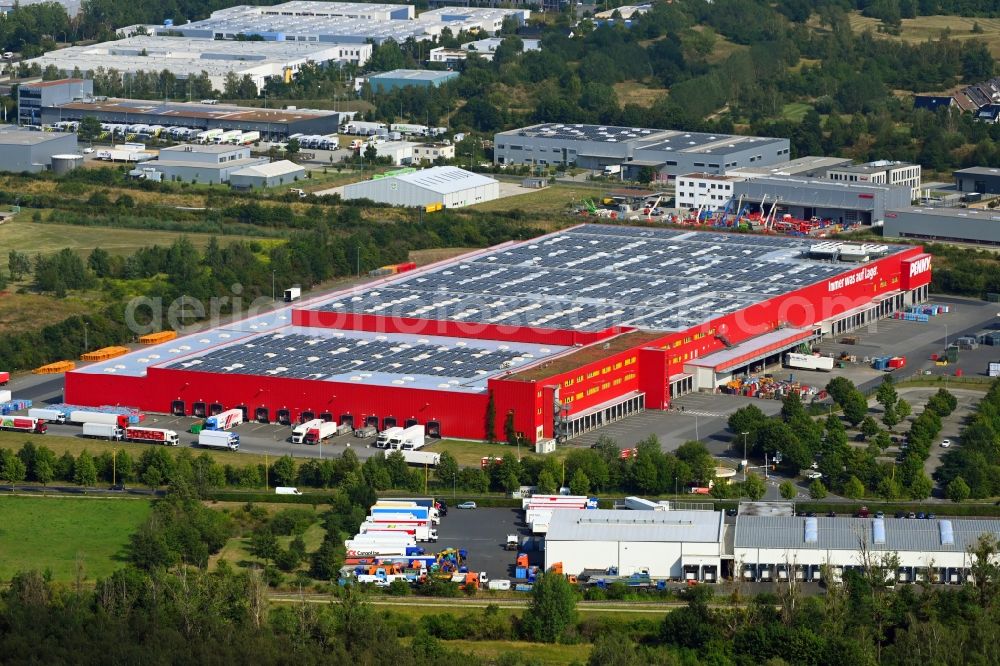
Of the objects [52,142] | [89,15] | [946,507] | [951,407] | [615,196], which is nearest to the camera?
[946,507]

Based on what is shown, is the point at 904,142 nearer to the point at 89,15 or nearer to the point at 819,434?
Answer: the point at 819,434

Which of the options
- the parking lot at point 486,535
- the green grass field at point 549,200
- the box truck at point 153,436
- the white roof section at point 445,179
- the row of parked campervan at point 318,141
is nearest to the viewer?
the parking lot at point 486,535

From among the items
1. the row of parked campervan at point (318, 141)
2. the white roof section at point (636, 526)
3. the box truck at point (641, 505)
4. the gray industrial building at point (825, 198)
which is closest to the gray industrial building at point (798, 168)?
the gray industrial building at point (825, 198)

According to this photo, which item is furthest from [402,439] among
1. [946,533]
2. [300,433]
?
[946,533]

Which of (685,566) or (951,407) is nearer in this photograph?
(685,566)

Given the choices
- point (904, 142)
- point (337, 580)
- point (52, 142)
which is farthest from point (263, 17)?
point (337, 580)

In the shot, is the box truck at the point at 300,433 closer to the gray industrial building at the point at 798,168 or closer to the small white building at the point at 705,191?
the small white building at the point at 705,191

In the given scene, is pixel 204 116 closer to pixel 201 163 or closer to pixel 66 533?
pixel 201 163
